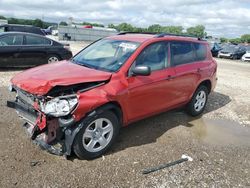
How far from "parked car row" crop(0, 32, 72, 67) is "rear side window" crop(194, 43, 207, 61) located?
21.0 feet

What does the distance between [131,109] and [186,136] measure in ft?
4.67

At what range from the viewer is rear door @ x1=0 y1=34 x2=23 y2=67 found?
10.1m

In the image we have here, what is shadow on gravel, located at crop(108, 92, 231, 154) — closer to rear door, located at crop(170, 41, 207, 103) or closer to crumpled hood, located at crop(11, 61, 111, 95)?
rear door, located at crop(170, 41, 207, 103)

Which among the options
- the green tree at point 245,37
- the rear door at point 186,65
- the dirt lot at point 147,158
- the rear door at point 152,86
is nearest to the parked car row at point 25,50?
the dirt lot at point 147,158

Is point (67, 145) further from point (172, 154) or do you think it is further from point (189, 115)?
point (189, 115)

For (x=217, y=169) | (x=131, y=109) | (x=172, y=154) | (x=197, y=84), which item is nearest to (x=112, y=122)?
(x=131, y=109)

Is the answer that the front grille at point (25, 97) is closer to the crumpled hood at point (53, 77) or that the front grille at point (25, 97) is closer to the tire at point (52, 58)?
the crumpled hood at point (53, 77)

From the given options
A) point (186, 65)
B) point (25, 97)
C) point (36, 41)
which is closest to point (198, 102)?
point (186, 65)

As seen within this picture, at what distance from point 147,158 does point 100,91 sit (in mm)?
1263

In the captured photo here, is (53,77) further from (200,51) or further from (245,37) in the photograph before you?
(245,37)

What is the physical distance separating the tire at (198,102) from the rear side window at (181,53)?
31.7 inches

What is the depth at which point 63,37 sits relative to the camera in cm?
3719

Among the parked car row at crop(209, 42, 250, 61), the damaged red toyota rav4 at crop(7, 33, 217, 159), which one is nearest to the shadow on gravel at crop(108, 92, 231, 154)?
the damaged red toyota rav4 at crop(7, 33, 217, 159)

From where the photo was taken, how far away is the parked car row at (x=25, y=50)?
10164 mm
